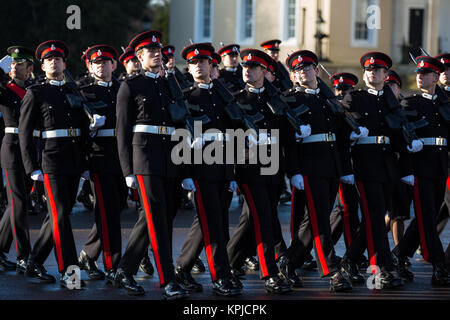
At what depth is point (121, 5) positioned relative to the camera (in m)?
34.8

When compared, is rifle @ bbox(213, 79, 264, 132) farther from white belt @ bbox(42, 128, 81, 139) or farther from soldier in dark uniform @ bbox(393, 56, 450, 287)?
soldier in dark uniform @ bbox(393, 56, 450, 287)

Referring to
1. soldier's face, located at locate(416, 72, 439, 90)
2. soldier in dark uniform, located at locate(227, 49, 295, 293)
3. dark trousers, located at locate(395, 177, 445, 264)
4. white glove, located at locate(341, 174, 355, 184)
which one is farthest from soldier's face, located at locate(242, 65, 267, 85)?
dark trousers, located at locate(395, 177, 445, 264)

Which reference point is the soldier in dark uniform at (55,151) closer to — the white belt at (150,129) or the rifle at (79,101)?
the rifle at (79,101)

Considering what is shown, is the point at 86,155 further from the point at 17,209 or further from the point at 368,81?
the point at 368,81

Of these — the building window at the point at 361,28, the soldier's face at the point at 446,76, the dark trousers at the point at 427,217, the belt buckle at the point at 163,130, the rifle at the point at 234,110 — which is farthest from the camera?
the building window at the point at 361,28

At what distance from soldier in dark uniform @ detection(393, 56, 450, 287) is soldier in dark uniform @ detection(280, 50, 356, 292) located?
2.33 ft

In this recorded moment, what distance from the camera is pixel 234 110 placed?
8.34 meters

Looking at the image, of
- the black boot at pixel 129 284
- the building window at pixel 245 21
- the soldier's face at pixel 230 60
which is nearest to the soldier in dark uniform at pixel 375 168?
the black boot at pixel 129 284

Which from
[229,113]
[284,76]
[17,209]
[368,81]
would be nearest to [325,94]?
[368,81]

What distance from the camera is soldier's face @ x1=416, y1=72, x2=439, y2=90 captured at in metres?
9.29

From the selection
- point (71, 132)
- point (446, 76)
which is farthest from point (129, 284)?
point (446, 76)

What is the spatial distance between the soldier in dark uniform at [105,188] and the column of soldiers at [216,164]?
1 cm

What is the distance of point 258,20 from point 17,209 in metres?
28.0

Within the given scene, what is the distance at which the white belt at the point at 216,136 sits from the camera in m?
8.22
